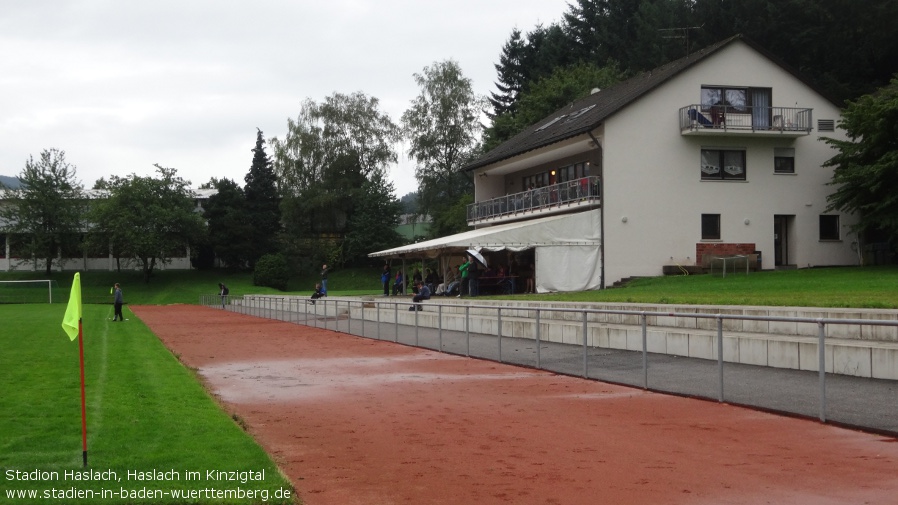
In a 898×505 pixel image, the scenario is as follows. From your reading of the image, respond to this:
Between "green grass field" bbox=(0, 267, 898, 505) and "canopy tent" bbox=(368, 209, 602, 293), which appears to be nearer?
"green grass field" bbox=(0, 267, 898, 505)

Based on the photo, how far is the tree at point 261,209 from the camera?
86812 millimetres

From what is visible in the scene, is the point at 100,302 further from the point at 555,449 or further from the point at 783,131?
the point at 555,449

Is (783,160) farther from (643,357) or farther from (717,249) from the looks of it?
(643,357)

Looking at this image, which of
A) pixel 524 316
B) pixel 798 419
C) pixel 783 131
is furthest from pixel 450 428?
pixel 783 131

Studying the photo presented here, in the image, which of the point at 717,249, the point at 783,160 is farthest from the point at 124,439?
the point at 783,160

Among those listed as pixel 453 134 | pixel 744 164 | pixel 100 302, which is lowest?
pixel 100 302

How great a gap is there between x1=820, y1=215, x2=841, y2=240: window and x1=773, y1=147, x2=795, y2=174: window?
2589mm

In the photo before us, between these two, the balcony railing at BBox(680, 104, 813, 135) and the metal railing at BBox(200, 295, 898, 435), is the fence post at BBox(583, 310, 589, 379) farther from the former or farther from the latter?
the balcony railing at BBox(680, 104, 813, 135)

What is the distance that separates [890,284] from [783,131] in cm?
1622

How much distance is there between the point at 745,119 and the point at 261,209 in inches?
2212

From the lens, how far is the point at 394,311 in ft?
84.1

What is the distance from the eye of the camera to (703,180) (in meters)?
41.0

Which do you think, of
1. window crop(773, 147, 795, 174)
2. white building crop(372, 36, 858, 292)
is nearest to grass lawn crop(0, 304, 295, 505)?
white building crop(372, 36, 858, 292)

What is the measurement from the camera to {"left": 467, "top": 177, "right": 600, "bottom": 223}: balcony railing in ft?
134
